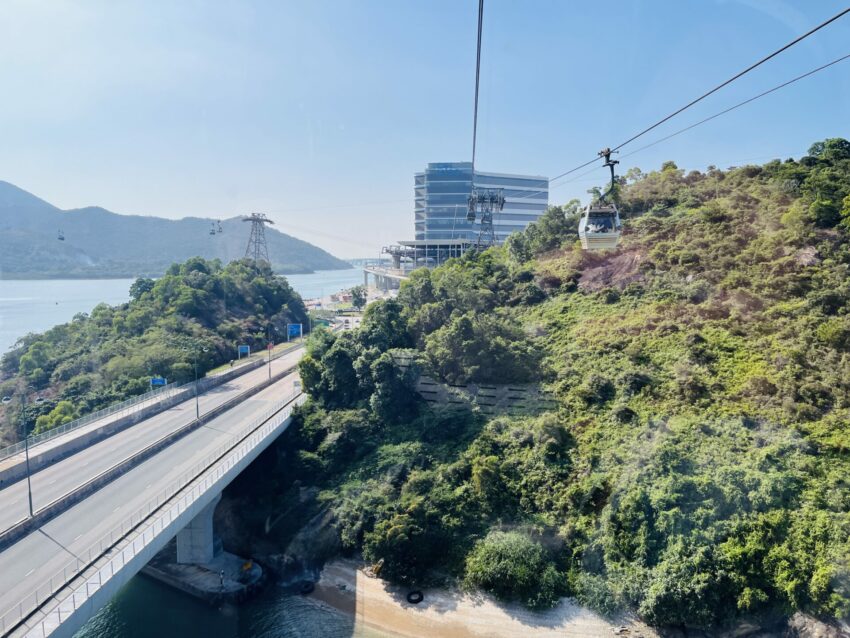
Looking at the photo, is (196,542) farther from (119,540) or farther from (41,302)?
(41,302)

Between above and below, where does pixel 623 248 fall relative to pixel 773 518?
above

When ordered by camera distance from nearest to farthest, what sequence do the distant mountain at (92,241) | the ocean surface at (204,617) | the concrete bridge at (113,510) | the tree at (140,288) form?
the concrete bridge at (113,510) < the ocean surface at (204,617) < the tree at (140,288) < the distant mountain at (92,241)

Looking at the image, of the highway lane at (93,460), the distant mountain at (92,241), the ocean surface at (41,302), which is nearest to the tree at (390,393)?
the highway lane at (93,460)

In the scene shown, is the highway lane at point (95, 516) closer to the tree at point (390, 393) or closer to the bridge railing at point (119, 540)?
the bridge railing at point (119, 540)

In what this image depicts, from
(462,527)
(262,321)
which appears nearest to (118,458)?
(462,527)

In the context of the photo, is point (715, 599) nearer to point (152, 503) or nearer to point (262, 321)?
point (152, 503)

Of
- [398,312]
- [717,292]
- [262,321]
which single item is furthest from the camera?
[262,321]
